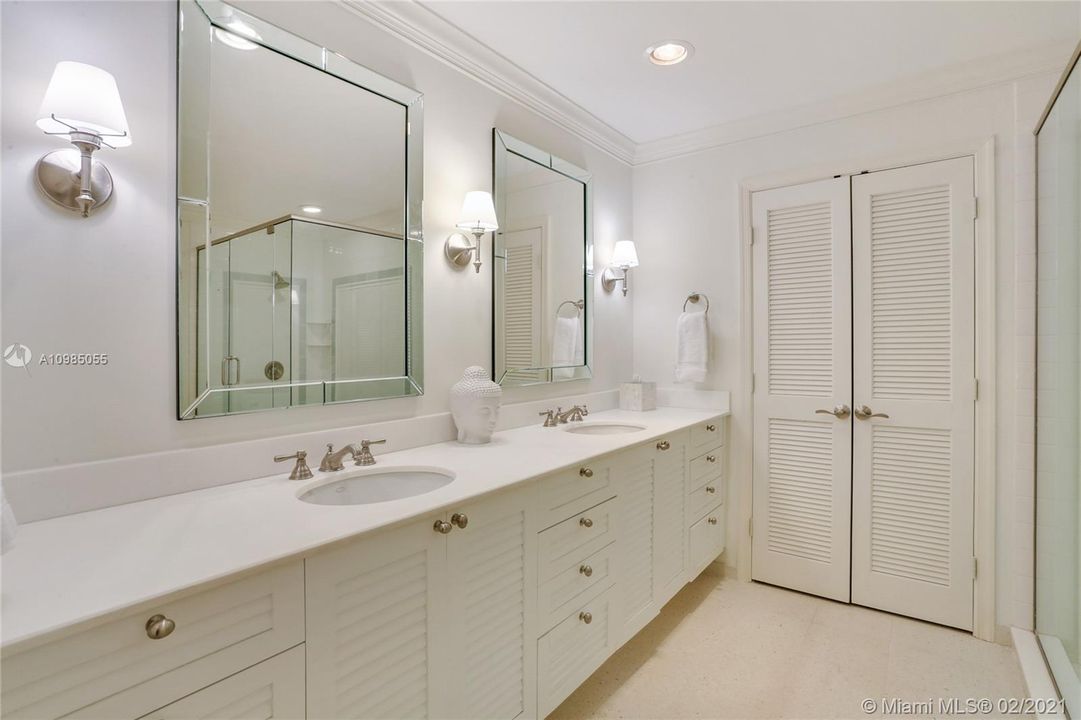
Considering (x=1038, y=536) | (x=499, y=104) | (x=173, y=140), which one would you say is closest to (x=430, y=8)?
(x=499, y=104)

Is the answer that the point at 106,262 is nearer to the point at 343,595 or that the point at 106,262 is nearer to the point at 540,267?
the point at 343,595

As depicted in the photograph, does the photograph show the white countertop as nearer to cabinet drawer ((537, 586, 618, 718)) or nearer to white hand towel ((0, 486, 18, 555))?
white hand towel ((0, 486, 18, 555))

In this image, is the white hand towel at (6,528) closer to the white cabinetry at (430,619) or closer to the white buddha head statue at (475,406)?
the white cabinetry at (430,619)

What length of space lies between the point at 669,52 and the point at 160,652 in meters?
2.38

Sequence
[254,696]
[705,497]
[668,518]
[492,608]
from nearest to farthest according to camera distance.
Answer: [254,696] → [492,608] → [668,518] → [705,497]

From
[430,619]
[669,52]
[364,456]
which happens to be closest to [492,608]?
[430,619]

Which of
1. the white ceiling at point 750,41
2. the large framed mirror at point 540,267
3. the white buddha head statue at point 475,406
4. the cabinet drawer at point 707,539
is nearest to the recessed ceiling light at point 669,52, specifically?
the white ceiling at point 750,41

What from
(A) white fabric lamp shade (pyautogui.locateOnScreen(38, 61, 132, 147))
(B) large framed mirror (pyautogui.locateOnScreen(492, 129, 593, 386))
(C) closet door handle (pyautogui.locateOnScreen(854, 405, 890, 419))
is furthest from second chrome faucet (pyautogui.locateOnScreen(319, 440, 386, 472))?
(C) closet door handle (pyautogui.locateOnScreen(854, 405, 890, 419))

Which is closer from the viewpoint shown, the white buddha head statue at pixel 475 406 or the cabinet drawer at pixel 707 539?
the white buddha head statue at pixel 475 406

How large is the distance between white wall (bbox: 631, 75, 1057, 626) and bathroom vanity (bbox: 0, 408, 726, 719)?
1158 mm

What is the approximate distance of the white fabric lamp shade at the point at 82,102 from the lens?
106 centimetres

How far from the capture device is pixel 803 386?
264cm

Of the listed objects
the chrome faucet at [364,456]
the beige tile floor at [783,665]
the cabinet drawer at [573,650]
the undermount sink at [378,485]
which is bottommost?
the beige tile floor at [783,665]

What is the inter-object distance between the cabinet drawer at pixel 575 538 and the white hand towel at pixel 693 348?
3.80 ft
